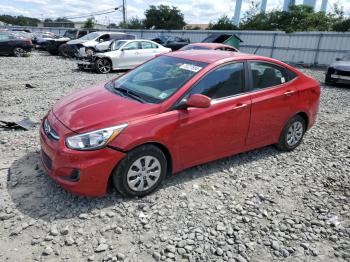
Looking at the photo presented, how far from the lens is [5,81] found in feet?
35.1

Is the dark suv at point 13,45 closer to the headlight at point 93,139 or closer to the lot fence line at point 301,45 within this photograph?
the lot fence line at point 301,45

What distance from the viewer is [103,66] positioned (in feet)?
44.6

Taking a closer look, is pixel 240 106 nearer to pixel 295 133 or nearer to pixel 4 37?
pixel 295 133

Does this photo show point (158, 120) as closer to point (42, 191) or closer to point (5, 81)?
point (42, 191)

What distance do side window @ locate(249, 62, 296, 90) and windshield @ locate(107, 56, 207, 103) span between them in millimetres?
868

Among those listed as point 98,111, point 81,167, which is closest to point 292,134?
point 98,111

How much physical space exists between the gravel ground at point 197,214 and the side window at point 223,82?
1.13 metres

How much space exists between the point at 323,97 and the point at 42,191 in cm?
905

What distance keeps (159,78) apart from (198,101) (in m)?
0.85

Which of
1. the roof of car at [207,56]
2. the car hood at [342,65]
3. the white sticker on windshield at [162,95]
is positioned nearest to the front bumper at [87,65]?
the roof of car at [207,56]

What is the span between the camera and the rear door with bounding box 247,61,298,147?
4520mm

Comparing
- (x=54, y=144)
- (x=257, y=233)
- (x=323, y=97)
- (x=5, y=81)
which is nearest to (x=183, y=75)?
(x=54, y=144)

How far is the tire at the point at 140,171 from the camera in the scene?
3.47 m

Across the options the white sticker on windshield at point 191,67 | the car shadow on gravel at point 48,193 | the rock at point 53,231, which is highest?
the white sticker on windshield at point 191,67
